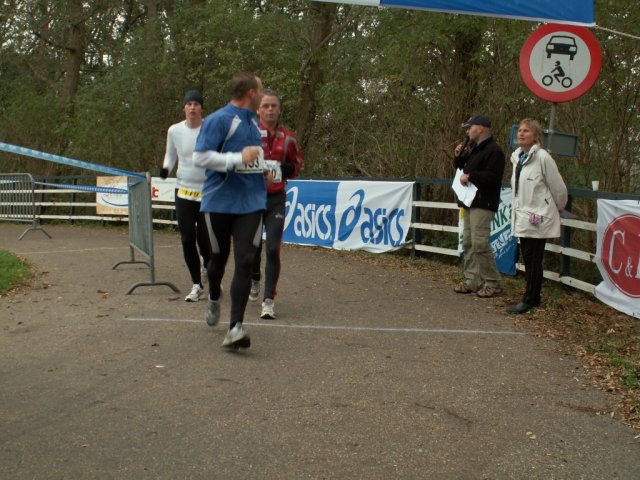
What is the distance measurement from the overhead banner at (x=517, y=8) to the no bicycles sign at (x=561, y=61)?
578 mm

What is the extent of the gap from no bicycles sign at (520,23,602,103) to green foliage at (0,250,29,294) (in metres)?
6.34

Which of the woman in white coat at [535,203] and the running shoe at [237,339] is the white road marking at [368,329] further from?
the running shoe at [237,339]

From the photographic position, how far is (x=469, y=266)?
9.30m

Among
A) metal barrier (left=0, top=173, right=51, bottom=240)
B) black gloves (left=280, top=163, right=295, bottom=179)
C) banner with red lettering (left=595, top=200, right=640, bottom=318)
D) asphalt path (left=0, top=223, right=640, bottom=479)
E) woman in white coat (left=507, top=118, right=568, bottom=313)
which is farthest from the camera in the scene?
metal barrier (left=0, top=173, right=51, bottom=240)

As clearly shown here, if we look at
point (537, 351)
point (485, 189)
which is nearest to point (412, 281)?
point (485, 189)

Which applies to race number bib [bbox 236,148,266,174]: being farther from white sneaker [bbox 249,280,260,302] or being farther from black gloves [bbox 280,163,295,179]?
white sneaker [bbox 249,280,260,302]

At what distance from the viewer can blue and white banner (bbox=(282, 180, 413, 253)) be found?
41.7 ft

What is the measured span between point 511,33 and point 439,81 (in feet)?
7.39

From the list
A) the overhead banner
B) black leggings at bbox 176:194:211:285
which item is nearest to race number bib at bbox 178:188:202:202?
black leggings at bbox 176:194:211:285

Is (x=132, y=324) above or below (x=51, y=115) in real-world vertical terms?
below

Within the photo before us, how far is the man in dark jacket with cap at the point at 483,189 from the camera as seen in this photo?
8617 mm

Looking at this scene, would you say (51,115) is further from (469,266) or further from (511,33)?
(469,266)

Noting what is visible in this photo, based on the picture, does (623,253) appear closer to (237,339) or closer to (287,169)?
(287,169)

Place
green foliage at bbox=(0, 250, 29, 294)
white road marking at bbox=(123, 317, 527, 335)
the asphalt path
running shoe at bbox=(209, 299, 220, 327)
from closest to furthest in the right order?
the asphalt path → running shoe at bbox=(209, 299, 220, 327) → white road marking at bbox=(123, 317, 527, 335) → green foliage at bbox=(0, 250, 29, 294)
